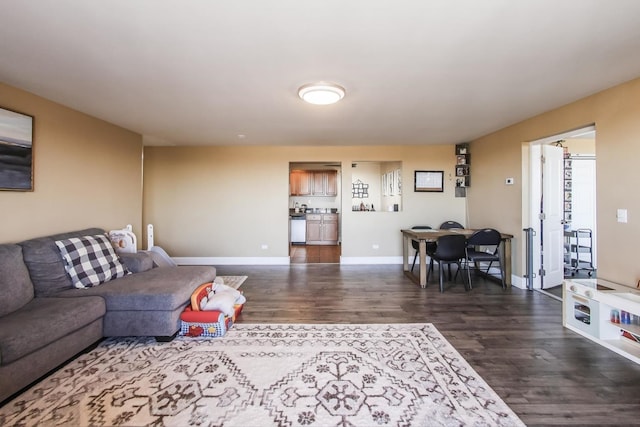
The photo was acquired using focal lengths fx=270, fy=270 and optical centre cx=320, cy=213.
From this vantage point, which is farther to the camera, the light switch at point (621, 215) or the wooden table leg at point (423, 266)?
the wooden table leg at point (423, 266)

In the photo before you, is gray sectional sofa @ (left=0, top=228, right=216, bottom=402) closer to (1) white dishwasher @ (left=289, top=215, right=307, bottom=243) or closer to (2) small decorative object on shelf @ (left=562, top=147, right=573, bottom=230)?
(1) white dishwasher @ (left=289, top=215, right=307, bottom=243)

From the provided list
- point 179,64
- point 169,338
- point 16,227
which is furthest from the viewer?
point 16,227

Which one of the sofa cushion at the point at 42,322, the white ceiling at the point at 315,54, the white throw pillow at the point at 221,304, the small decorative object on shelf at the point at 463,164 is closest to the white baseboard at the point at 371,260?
the small decorative object on shelf at the point at 463,164

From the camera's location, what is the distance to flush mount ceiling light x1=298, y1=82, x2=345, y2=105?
2496 mm

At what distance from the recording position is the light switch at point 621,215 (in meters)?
2.56

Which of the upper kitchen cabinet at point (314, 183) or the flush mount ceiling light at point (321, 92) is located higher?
the flush mount ceiling light at point (321, 92)

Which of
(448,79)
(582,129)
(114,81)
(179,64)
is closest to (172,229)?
(114,81)

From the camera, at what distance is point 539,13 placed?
159 cm

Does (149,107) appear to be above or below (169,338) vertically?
above

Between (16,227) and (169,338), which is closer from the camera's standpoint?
(169,338)

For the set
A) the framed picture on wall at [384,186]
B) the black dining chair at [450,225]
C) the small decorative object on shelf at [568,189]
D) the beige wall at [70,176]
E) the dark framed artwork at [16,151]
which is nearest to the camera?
the dark framed artwork at [16,151]

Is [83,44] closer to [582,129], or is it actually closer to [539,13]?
[539,13]

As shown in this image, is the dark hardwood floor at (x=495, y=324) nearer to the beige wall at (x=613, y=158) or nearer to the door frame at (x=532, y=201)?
the door frame at (x=532, y=201)

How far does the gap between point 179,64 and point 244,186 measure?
327cm
